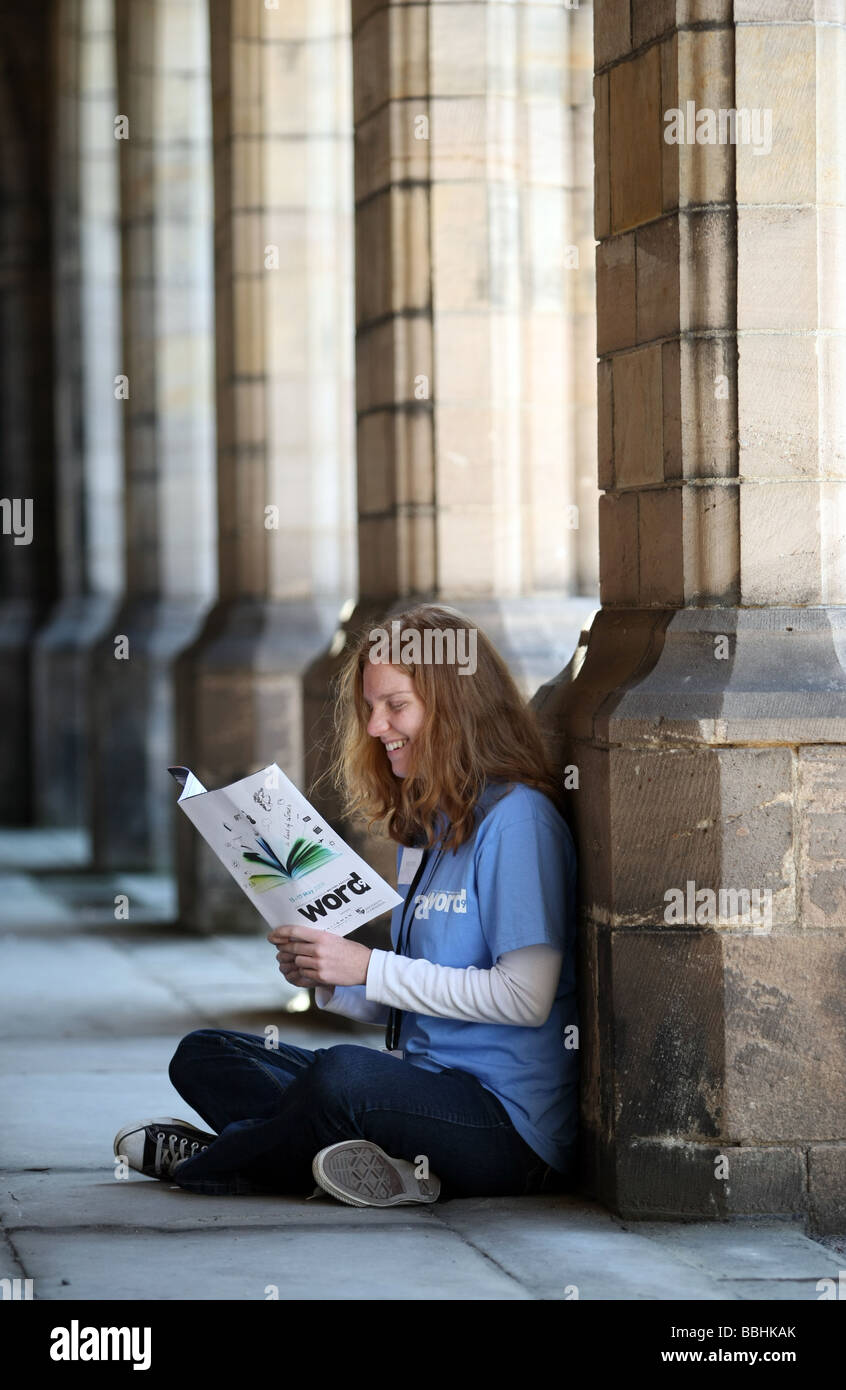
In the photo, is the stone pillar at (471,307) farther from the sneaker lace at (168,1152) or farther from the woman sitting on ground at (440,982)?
the sneaker lace at (168,1152)

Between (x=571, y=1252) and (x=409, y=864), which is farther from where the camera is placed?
(x=409, y=864)

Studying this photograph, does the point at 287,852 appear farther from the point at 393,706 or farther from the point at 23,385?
the point at 23,385

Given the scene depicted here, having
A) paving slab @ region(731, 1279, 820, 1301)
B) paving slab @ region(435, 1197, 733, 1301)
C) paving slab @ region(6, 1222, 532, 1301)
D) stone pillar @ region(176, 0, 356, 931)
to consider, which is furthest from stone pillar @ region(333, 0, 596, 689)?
paving slab @ region(731, 1279, 820, 1301)

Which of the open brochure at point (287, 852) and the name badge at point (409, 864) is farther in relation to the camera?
the name badge at point (409, 864)

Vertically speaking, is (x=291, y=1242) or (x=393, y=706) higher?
(x=393, y=706)

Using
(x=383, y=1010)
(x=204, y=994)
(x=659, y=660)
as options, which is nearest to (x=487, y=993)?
(x=383, y=1010)

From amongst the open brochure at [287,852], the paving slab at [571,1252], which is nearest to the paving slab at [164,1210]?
the paving slab at [571,1252]

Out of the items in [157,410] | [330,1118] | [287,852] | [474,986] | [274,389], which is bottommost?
[330,1118]

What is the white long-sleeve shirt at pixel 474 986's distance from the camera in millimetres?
4473

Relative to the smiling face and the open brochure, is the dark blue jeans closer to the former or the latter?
the open brochure

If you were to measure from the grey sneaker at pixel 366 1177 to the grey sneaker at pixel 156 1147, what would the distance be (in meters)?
0.44

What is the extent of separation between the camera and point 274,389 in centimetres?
950

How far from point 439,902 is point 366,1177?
23.7 inches

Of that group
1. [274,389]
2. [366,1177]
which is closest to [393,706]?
[366,1177]
